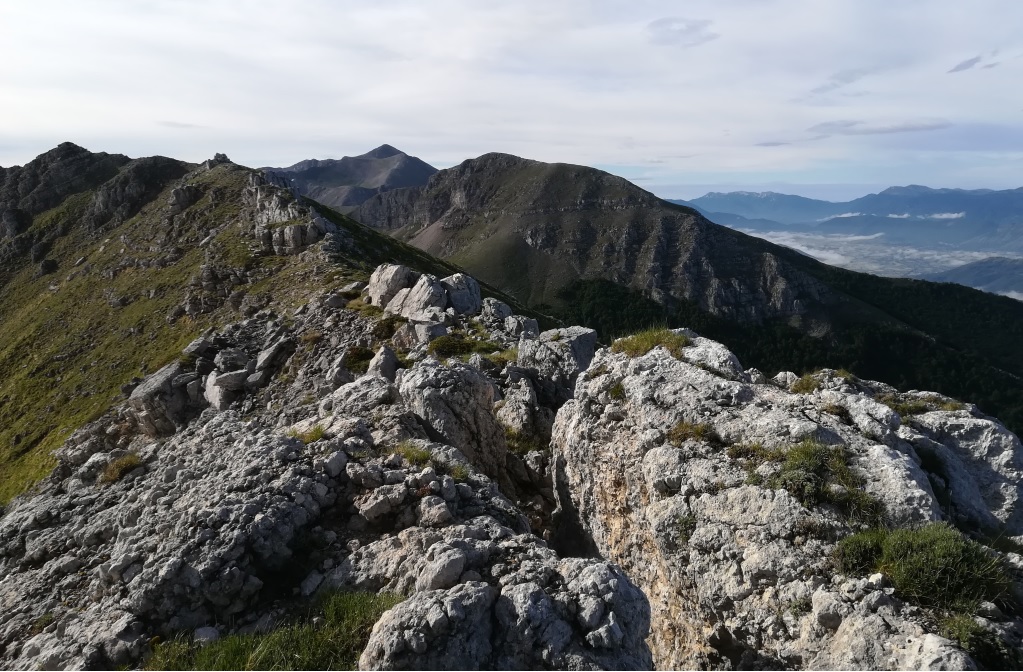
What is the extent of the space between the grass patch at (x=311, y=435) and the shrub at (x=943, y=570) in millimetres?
11356

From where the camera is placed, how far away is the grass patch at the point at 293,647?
25.0 feet

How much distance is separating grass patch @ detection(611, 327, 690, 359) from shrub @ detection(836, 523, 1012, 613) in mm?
6759

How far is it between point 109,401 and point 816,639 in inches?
2003

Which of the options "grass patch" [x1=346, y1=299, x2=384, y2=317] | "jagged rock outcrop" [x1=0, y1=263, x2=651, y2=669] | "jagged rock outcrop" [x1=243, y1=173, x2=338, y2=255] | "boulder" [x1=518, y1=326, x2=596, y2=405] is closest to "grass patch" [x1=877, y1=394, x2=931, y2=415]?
"jagged rock outcrop" [x1=0, y1=263, x2=651, y2=669]

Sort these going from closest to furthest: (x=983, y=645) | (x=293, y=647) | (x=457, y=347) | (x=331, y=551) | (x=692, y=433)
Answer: (x=983, y=645)
(x=293, y=647)
(x=331, y=551)
(x=692, y=433)
(x=457, y=347)

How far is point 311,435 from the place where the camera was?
1295 cm

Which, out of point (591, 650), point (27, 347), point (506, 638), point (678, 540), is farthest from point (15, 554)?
point (27, 347)

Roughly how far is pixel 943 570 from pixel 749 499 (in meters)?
2.88

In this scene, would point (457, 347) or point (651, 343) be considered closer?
point (651, 343)

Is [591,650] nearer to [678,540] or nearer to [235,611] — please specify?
[678,540]

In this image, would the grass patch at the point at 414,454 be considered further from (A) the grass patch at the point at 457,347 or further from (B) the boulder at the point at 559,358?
(A) the grass patch at the point at 457,347

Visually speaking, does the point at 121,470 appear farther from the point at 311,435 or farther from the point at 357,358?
the point at 357,358

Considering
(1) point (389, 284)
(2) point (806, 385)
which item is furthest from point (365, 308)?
(2) point (806, 385)

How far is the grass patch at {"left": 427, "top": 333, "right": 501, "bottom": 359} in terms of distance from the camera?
2423 centimetres
